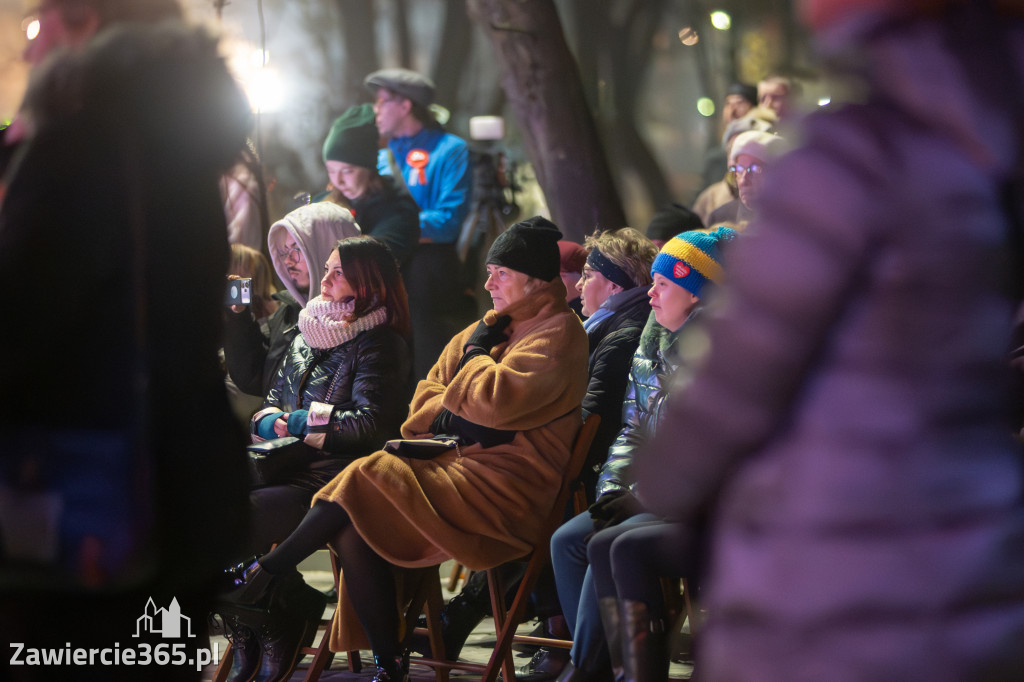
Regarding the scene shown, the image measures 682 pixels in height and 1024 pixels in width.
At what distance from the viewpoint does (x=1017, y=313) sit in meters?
1.58

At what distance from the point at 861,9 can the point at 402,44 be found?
8.86 metres

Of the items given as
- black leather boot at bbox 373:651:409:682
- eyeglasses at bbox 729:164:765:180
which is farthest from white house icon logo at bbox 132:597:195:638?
eyeglasses at bbox 729:164:765:180

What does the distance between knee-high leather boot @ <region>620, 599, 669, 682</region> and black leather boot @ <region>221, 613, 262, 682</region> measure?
147 centimetres

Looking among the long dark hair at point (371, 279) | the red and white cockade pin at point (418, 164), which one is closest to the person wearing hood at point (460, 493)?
the long dark hair at point (371, 279)

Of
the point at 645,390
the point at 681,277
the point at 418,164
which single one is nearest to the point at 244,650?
the point at 645,390

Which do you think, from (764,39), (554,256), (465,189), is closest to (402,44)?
(764,39)

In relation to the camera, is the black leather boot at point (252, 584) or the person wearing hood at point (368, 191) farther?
the person wearing hood at point (368, 191)

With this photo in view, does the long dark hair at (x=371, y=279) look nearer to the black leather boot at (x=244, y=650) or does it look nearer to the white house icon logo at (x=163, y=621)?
the black leather boot at (x=244, y=650)

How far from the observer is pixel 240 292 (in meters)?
4.96

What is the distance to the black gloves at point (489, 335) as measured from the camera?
4.08 metres

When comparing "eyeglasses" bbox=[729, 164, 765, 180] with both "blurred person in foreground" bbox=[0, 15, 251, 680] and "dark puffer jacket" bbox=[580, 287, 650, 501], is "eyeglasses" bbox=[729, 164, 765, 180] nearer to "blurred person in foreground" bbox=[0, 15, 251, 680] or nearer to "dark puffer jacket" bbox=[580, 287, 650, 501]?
"dark puffer jacket" bbox=[580, 287, 650, 501]

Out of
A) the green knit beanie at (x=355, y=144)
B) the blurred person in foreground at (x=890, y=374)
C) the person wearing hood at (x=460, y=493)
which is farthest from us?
the green knit beanie at (x=355, y=144)

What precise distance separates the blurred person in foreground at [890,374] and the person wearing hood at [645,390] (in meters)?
2.03

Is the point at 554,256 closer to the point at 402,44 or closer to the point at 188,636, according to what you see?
the point at 188,636
